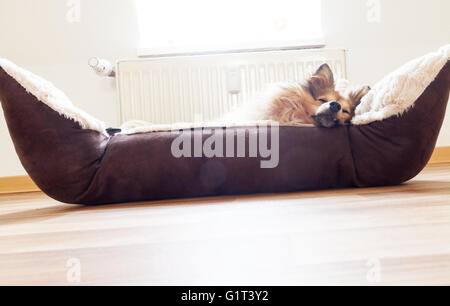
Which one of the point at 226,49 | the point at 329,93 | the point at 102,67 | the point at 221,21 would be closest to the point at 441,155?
the point at 329,93

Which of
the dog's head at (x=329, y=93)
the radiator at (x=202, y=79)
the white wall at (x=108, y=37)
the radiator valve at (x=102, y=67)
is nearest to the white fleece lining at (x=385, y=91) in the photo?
the dog's head at (x=329, y=93)

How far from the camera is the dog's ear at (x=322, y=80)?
164 cm

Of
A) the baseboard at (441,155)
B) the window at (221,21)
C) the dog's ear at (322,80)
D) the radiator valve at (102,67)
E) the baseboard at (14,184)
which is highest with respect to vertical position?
the window at (221,21)

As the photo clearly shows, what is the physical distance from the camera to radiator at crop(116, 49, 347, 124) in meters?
2.79

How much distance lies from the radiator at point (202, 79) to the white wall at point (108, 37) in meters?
0.19

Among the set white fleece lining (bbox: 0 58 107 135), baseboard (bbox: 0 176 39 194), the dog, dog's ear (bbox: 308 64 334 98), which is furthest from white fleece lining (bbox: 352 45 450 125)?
baseboard (bbox: 0 176 39 194)

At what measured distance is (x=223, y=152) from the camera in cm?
144

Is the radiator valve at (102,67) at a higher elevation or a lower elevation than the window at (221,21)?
lower

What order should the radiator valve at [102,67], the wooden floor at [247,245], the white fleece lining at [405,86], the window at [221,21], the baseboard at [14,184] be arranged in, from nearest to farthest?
the wooden floor at [247,245] < the white fleece lining at [405,86] < the radiator valve at [102,67] < the baseboard at [14,184] < the window at [221,21]

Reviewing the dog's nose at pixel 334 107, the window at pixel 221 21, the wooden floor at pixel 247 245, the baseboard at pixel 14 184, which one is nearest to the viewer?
the wooden floor at pixel 247 245

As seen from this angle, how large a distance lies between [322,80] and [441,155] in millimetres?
1753

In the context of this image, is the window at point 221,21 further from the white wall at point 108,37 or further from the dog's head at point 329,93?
the dog's head at point 329,93

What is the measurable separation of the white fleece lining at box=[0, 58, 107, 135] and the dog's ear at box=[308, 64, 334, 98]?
3.15 ft
